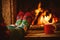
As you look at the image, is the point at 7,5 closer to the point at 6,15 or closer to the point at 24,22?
the point at 6,15

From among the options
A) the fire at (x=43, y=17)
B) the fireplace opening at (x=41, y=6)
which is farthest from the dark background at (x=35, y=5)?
the fire at (x=43, y=17)

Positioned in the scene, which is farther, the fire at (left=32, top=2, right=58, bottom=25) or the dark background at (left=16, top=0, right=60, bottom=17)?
the dark background at (left=16, top=0, right=60, bottom=17)

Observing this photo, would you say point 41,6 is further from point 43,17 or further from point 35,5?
point 43,17

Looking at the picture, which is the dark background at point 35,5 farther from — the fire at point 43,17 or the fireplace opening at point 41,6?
the fire at point 43,17

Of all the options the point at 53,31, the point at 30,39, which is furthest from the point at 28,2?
the point at 30,39

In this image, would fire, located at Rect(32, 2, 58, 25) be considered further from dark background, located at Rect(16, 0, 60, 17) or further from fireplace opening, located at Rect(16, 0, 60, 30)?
dark background, located at Rect(16, 0, 60, 17)

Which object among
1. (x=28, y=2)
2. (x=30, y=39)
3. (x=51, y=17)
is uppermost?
(x=28, y=2)

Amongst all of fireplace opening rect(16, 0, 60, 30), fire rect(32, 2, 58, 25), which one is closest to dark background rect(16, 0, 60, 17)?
fireplace opening rect(16, 0, 60, 30)

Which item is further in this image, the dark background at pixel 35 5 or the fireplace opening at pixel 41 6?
the dark background at pixel 35 5

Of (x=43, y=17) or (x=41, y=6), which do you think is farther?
(x=41, y=6)

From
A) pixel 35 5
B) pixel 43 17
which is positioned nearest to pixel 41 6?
pixel 35 5

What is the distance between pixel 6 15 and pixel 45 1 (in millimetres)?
655

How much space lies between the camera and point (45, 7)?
132 inches

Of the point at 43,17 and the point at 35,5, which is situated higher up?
the point at 35,5
